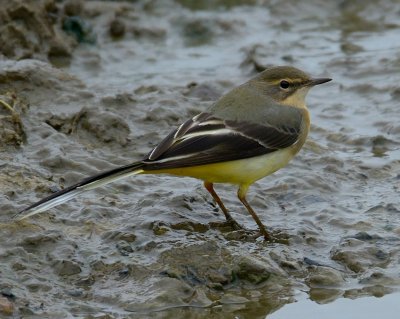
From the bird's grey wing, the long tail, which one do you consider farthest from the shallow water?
the bird's grey wing

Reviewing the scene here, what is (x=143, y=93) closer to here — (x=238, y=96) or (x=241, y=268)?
(x=238, y=96)

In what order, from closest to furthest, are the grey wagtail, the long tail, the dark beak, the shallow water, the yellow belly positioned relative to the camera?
1. the shallow water
2. the long tail
3. the grey wagtail
4. the yellow belly
5. the dark beak

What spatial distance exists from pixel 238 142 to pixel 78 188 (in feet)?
4.68

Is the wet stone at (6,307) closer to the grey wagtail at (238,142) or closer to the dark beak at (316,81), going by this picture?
the grey wagtail at (238,142)

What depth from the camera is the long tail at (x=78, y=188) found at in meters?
7.13

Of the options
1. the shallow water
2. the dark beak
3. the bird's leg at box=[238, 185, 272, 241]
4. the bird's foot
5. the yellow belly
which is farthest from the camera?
the dark beak

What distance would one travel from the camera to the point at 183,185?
8.96m

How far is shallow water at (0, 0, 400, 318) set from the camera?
7.00 meters

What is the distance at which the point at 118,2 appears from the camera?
1362cm

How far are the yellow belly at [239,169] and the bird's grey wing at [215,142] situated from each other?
0.17 ft

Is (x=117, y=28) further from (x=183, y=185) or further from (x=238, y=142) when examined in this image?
(x=238, y=142)

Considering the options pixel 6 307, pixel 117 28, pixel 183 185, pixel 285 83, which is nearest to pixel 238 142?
pixel 285 83

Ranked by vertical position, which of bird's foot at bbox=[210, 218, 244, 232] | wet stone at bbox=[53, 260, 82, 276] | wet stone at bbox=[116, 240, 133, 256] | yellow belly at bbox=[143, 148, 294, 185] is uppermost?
yellow belly at bbox=[143, 148, 294, 185]

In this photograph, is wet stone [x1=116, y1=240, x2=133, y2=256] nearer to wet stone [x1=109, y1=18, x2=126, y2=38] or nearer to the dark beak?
the dark beak
